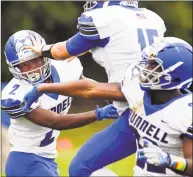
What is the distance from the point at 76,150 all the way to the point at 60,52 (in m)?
2.51

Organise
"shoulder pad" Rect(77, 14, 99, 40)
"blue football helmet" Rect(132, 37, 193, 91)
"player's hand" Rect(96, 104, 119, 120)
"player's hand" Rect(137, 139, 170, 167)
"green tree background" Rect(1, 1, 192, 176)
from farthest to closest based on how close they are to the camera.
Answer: "green tree background" Rect(1, 1, 192, 176) → "player's hand" Rect(96, 104, 119, 120) → "shoulder pad" Rect(77, 14, 99, 40) → "blue football helmet" Rect(132, 37, 193, 91) → "player's hand" Rect(137, 139, 170, 167)

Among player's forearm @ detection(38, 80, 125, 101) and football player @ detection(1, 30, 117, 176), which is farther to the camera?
football player @ detection(1, 30, 117, 176)

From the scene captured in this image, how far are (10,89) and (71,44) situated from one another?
0.48 metres

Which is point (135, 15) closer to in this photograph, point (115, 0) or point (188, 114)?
point (115, 0)

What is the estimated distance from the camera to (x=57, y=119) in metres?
4.30

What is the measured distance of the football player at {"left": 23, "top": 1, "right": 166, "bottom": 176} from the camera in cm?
399

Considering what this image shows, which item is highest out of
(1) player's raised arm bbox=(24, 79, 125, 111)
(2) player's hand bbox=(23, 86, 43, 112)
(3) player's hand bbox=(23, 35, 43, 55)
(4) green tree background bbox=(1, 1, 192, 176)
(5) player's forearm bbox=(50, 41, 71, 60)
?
(5) player's forearm bbox=(50, 41, 71, 60)

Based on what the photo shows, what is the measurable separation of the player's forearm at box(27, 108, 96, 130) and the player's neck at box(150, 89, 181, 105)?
0.62 meters

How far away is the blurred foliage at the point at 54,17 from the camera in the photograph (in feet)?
21.6

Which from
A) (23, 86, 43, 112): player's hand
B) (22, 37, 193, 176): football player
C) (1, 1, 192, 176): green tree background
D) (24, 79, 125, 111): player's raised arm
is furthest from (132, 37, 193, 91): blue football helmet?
(1, 1, 192, 176): green tree background

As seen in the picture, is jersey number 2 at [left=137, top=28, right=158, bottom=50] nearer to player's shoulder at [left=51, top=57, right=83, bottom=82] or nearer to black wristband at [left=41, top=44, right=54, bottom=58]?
black wristband at [left=41, top=44, right=54, bottom=58]

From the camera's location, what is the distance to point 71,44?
161 inches

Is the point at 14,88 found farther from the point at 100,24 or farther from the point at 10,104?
the point at 100,24

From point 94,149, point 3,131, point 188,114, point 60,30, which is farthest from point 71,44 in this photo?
point 60,30
